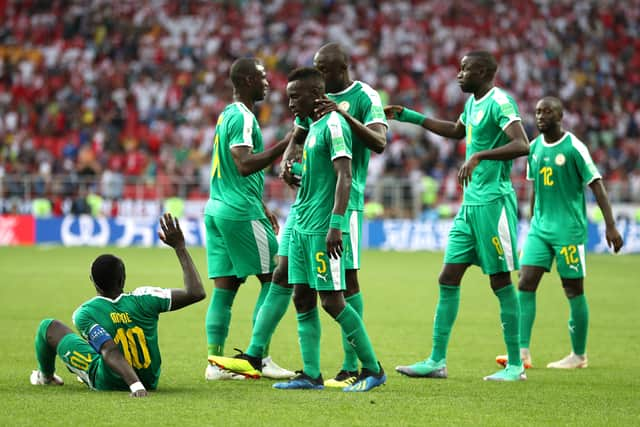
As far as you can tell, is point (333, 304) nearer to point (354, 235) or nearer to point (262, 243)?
point (354, 235)

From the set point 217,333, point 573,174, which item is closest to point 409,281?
point 573,174

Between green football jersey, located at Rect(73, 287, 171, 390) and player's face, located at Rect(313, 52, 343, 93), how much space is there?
1.89m

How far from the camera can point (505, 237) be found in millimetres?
7801

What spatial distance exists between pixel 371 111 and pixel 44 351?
2774 mm

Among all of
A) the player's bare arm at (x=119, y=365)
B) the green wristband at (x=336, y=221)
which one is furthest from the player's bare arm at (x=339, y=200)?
the player's bare arm at (x=119, y=365)

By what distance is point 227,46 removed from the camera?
32.0 m

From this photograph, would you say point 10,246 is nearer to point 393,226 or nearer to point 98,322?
point 393,226

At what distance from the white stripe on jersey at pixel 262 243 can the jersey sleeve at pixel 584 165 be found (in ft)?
9.28

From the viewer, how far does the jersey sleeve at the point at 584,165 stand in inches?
340

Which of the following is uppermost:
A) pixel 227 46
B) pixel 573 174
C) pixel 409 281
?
pixel 227 46

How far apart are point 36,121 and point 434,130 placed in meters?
23.3

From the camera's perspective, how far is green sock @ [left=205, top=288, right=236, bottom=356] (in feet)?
25.3

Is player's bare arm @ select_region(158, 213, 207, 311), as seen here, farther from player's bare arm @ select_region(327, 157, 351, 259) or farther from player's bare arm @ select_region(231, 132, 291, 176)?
player's bare arm @ select_region(231, 132, 291, 176)

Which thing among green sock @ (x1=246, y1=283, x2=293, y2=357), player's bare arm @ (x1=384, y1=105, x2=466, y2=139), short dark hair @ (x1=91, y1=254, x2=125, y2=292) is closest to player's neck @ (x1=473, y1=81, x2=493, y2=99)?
player's bare arm @ (x1=384, y1=105, x2=466, y2=139)
